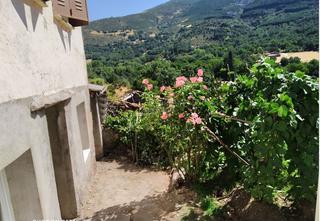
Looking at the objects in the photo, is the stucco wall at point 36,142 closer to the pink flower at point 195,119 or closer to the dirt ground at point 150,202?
the dirt ground at point 150,202

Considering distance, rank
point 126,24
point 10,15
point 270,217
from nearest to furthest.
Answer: point 10,15
point 270,217
point 126,24

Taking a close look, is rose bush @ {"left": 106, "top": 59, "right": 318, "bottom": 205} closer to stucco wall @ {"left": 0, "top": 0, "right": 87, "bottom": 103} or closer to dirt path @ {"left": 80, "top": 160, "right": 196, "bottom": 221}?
dirt path @ {"left": 80, "top": 160, "right": 196, "bottom": 221}

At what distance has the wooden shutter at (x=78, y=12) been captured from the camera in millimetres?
5840

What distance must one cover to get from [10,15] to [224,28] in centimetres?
6517

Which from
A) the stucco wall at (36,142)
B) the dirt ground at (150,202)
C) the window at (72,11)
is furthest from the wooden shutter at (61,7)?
the dirt ground at (150,202)

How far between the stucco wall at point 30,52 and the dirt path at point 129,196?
7.92ft

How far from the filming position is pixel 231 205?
4676mm

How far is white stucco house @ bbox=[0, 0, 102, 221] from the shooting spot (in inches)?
120

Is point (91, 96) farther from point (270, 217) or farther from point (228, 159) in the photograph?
point (270, 217)

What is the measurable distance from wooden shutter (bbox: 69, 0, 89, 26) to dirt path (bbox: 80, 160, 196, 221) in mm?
3598

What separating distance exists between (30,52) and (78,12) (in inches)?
109

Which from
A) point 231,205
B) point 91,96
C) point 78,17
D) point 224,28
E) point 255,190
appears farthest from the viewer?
point 224,28

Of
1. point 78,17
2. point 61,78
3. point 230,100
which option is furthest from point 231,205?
point 78,17

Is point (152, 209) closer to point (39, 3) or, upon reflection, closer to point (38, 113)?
point (38, 113)
